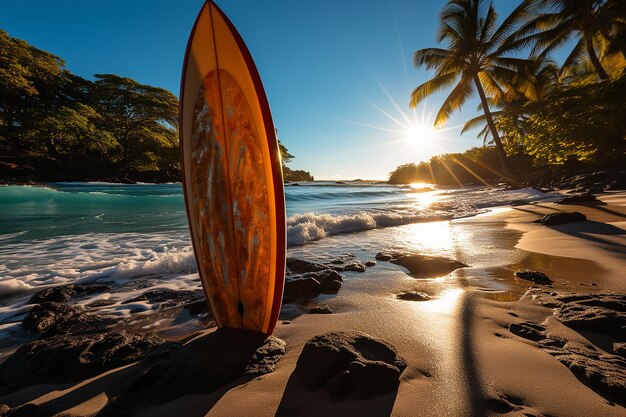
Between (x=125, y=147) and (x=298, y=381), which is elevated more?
(x=125, y=147)

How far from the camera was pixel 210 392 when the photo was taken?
1.39 m

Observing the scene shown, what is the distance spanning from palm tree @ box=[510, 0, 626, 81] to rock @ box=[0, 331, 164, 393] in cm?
1655

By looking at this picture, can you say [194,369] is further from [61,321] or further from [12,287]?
[12,287]

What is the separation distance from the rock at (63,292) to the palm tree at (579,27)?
17.0 meters

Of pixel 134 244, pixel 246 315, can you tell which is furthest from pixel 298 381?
pixel 134 244

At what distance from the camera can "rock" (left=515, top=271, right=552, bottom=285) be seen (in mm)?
2736

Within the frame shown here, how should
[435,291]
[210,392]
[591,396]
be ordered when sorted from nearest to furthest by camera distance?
[591,396] → [210,392] → [435,291]

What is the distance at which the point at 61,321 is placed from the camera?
8.13ft

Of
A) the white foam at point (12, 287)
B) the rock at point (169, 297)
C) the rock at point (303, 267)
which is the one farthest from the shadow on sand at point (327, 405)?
the white foam at point (12, 287)

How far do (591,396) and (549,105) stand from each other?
13108mm

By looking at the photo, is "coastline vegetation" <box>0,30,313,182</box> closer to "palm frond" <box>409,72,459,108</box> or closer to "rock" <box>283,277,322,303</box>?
"palm frond" <box>409,72,459,108</box>

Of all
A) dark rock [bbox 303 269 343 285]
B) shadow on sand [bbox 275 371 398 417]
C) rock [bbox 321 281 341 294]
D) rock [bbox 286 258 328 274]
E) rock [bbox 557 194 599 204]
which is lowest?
rock [bbox 286 258 328 274]

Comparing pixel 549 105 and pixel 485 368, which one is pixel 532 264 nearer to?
pixel 485 368

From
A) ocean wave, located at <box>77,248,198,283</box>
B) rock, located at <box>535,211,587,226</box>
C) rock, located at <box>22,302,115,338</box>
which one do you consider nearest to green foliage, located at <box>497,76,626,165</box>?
rock, located at <box>535,211,587,226</box>
